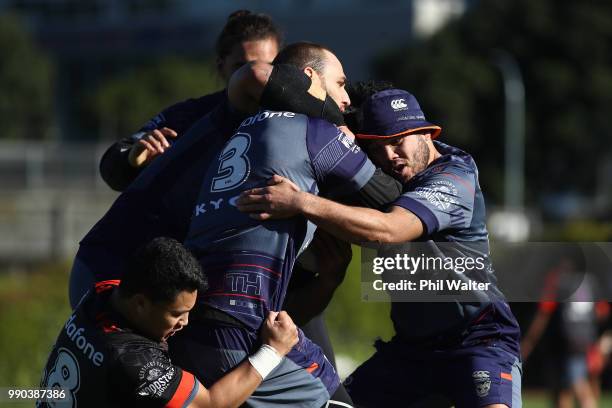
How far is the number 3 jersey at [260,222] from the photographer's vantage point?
504cm

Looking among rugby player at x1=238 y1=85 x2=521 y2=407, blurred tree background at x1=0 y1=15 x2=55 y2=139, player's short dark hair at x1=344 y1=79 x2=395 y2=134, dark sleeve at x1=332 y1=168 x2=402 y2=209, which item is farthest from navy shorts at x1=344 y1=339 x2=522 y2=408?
blurred tree background at x1=0 y1=15 x2=55 y2=139

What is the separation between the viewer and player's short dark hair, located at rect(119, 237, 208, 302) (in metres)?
4.92

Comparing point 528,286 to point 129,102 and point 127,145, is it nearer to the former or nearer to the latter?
point 127,145

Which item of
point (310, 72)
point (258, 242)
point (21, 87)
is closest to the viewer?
point (258, 242)

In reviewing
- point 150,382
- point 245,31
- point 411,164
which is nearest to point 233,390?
point 150,382

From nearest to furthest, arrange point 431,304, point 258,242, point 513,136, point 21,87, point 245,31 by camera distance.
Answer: point 258,242, point 431,304, point 245,31, point 513,136, point 21,87

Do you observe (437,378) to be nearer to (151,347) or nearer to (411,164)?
(411,164)

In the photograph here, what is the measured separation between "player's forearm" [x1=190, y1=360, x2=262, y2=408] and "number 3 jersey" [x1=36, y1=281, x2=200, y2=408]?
57mm

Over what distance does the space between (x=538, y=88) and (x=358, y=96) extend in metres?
53.2

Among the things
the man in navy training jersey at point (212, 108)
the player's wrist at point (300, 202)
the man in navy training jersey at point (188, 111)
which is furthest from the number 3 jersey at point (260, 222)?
the man in navy training jersey at point (188, 111)

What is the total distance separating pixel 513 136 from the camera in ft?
176

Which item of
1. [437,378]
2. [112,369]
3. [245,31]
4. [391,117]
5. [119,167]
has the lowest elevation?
[437,378]

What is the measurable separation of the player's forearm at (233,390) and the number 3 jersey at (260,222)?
209 mm

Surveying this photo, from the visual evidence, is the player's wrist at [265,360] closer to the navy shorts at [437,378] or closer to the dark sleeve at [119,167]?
the navy shorts at [437,378]
